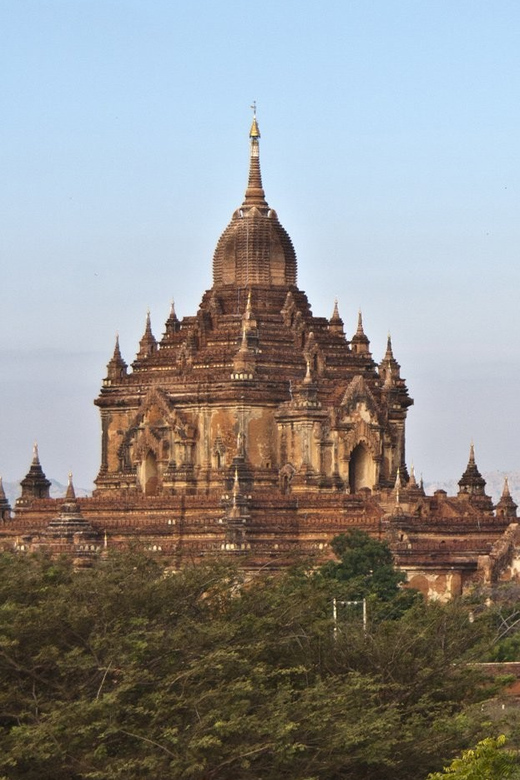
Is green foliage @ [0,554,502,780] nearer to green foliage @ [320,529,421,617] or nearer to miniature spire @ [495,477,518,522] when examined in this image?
green foliage @ [320,529,421,617]

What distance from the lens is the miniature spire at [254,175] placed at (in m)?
77.3

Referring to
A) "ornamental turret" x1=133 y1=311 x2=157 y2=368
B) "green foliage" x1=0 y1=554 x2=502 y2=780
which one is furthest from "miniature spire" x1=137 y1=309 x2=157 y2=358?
"green foliage" x1=0 y1=554 x2=502 y2=780

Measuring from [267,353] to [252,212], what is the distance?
408 centimetres

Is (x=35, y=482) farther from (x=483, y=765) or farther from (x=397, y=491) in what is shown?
(x=483, y=765)

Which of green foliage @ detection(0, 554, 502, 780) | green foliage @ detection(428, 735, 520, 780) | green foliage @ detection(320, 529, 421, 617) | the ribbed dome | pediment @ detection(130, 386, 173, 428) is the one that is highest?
the ribbed dome

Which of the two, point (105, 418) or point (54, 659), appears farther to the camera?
point (105, 418)

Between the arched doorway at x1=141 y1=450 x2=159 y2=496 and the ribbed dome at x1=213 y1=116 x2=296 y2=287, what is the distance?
15.8 feet

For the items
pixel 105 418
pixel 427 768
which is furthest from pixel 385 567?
pixel 427 768

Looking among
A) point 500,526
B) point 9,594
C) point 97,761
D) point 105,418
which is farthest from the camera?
point 105,418

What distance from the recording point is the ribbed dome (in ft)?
251

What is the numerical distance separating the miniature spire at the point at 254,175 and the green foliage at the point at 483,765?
3949 cm

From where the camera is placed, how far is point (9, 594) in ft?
142

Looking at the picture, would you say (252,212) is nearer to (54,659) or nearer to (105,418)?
(105,418)

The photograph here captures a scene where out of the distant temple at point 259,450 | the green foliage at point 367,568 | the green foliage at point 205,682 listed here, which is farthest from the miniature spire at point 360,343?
the green foliage at point 205,682
